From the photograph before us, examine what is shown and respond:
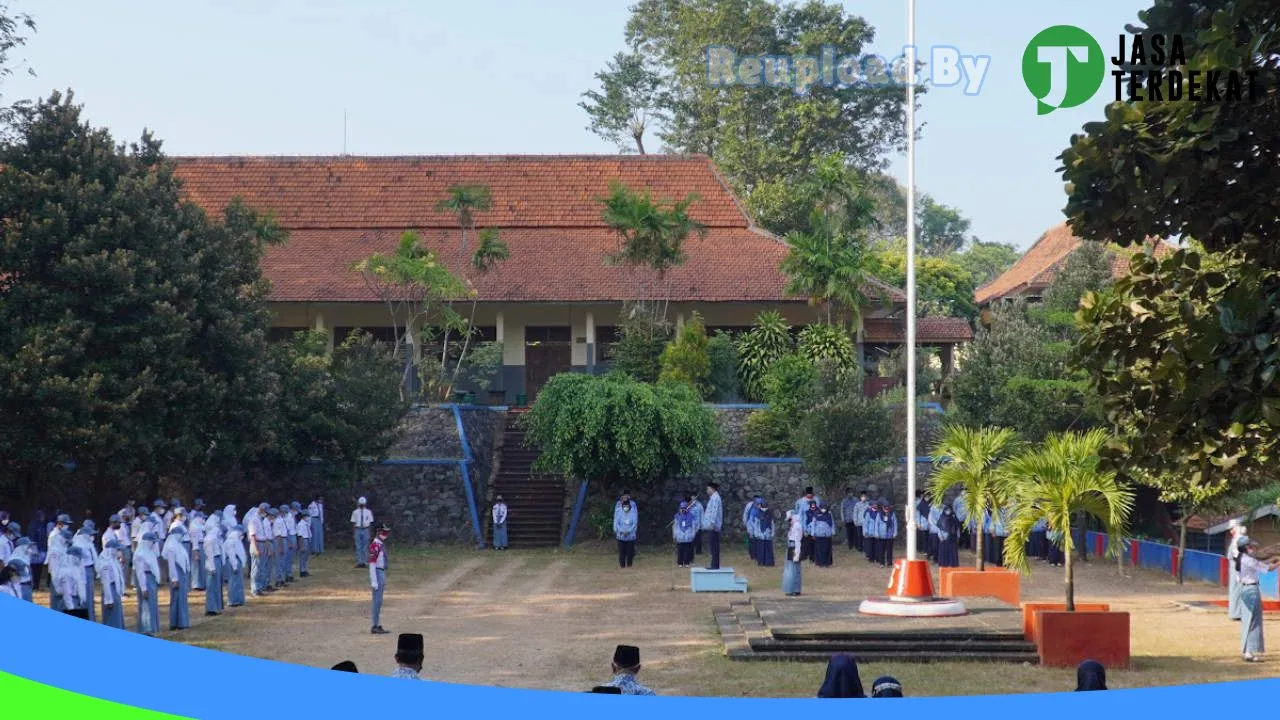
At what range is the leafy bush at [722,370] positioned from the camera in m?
36.1

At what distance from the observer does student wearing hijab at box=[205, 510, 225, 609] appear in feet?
69.1

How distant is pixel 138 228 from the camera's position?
25.4m

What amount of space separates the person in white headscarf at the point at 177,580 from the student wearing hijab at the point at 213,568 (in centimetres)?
113

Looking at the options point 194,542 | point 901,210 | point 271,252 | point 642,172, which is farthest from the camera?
point 901,210

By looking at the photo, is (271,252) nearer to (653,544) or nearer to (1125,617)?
(653,544)

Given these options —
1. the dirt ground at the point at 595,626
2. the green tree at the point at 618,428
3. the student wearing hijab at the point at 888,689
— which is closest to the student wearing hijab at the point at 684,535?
the dirt ground at the point at 595,626

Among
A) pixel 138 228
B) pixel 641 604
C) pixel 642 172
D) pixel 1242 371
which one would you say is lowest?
pixel 641 604

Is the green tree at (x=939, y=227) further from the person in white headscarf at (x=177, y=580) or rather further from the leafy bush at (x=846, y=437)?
the person in white headscarf at (x=177, y=580)

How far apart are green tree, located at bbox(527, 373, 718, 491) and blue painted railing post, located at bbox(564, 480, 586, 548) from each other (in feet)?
5.09

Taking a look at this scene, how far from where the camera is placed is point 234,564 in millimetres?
22031

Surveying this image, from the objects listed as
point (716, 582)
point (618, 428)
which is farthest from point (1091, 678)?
point (618, 428)

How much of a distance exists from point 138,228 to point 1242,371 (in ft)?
64.6

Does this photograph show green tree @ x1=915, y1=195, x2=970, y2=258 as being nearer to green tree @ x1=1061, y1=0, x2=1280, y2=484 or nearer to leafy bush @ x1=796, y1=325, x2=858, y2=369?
leafy bush @ x1=796, y1=325, x2=858, y2=369

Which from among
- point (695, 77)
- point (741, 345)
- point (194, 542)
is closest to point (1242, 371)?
point (194, 542)
